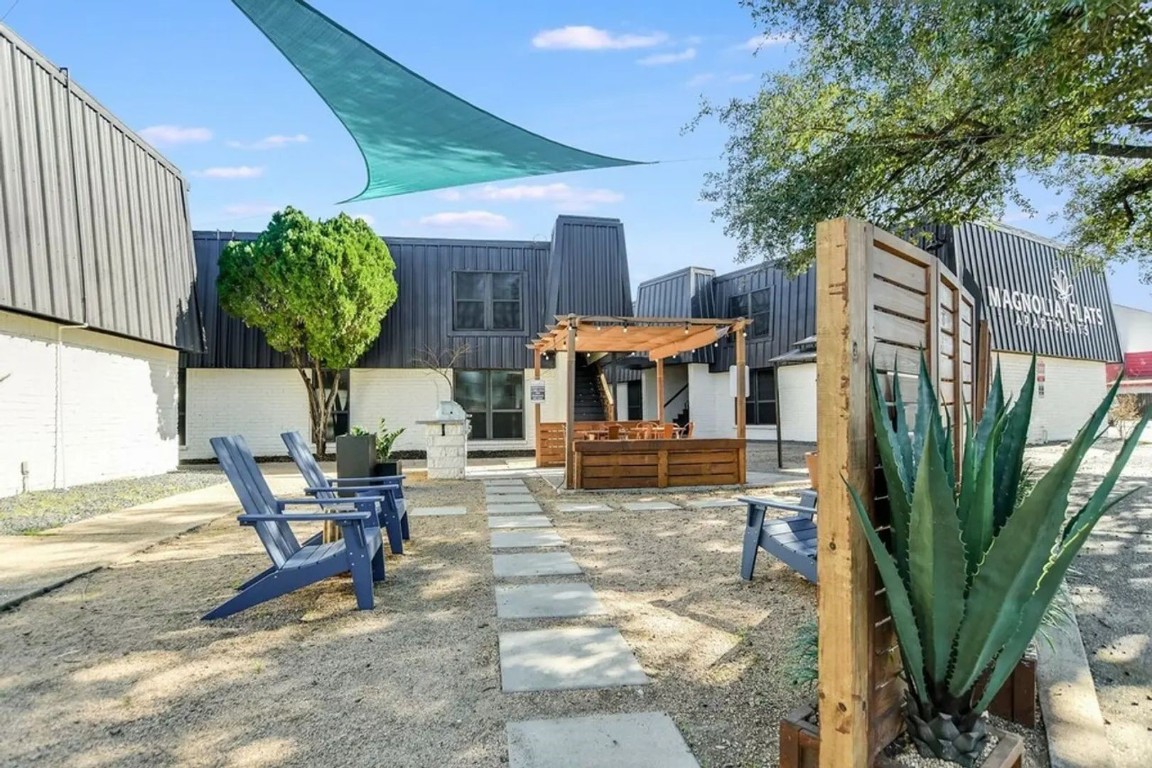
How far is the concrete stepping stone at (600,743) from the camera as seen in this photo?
2008mm

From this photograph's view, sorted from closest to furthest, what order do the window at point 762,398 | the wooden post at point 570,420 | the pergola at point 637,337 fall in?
the wooden post at point 570,420 < the pergola at point 637,337 < the window at point 762,398

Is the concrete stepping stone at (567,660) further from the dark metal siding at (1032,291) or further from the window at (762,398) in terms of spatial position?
the window at (762,398)

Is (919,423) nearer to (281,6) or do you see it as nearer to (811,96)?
(281,6)

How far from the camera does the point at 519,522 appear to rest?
21.4 ft

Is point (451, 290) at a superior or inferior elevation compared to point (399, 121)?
superior

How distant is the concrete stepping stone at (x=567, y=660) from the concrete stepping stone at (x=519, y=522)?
120 inches

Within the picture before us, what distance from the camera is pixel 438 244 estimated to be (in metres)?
15.9

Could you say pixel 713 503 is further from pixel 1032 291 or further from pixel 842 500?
pixel 1032 291

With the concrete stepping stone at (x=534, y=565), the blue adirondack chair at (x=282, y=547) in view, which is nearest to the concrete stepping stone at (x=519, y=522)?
the concrete stepping stone at (x=534, y=565)

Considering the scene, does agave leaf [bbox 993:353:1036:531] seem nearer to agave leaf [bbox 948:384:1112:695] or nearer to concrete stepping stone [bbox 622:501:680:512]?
agave leaf [bbox 948:384:1112:695]

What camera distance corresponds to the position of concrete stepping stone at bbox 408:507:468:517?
23.0ft

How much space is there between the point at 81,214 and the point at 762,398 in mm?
15361

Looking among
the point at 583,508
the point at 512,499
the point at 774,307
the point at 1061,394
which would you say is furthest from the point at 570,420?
the point at 1061,394

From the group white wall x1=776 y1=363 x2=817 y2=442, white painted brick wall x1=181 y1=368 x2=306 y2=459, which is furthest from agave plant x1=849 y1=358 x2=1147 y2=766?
white wall x1=776 y1=363 x2=817 y2=442
